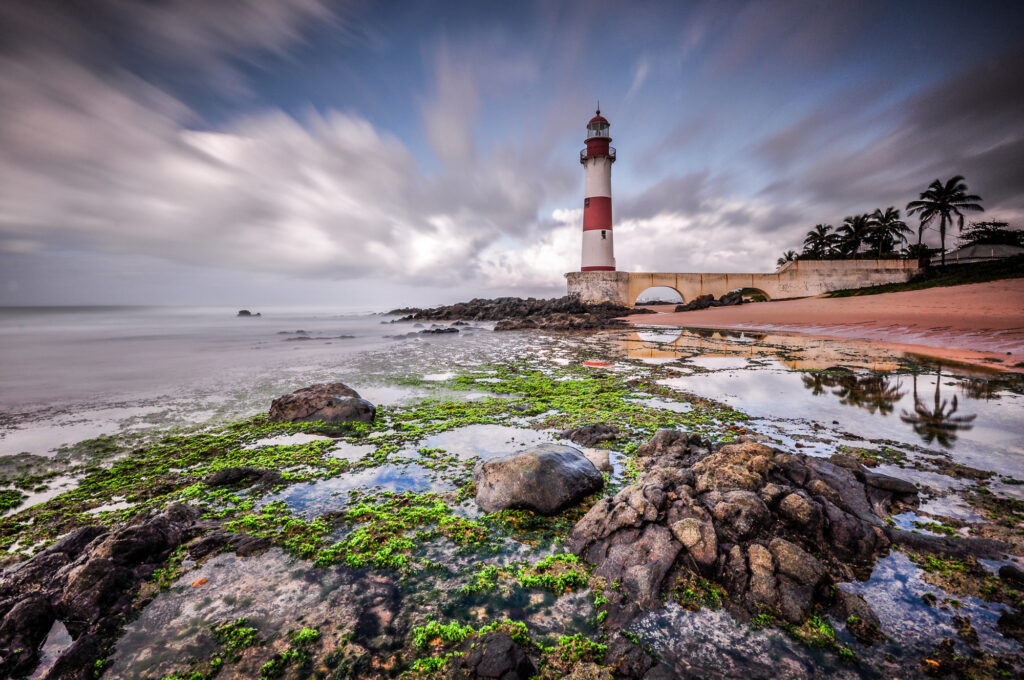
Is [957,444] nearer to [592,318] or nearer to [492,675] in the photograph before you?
[492,675]

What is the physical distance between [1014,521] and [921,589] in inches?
77.7

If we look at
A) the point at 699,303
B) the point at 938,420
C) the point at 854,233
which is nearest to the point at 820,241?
the point at 854,233

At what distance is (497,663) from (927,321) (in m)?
29.4

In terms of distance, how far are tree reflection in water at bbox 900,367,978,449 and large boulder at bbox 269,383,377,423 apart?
9833 millimetres

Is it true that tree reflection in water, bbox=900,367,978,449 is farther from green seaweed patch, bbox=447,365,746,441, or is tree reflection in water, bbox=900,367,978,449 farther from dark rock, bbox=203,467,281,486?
dark rock, bbox=203,467,281,486

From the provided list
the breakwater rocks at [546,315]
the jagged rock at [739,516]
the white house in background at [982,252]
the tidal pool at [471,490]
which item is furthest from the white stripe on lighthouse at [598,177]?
the white house in background at [982,252]

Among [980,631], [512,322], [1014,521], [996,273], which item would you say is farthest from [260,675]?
[996,273]

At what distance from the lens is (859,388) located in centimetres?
956

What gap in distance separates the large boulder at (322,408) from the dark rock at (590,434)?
4095mm

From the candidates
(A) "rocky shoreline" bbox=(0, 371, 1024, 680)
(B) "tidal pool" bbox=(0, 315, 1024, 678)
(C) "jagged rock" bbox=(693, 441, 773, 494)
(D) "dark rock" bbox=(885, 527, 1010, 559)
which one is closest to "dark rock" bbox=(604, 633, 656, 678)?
(A) "rocky shoreline" bbox=(0, 371, 1024, 680)

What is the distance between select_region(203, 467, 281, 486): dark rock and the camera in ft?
17.5

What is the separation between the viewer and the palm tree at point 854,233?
58.5 m

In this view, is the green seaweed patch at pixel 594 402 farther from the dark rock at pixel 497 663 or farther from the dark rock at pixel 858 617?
the dark rock at pixel 497 663

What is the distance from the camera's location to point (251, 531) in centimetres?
426
